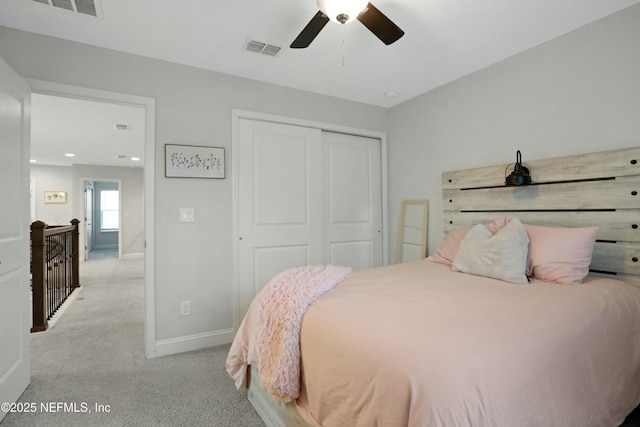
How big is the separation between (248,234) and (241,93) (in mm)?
1328

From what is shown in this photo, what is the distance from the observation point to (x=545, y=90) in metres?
2.43

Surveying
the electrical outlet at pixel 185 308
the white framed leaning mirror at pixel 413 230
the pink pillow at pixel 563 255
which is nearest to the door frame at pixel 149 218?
the electrical outlet at pixel 185 308

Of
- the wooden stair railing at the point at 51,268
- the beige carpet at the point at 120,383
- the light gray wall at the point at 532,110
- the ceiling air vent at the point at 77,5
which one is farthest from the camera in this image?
the wooden stair railing at the point at 51,268

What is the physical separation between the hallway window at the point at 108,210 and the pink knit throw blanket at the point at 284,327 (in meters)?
10.6

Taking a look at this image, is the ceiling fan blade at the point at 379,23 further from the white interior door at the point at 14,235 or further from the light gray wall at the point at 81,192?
the light gray wall at the point at 81,192

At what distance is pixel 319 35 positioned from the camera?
229cm

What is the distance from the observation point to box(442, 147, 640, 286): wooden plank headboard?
1990 mm

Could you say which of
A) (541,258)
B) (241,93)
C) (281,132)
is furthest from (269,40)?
(541,258)

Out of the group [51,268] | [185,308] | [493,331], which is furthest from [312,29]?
[51,268]

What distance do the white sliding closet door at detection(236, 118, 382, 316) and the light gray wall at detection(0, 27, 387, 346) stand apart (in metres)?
0.18

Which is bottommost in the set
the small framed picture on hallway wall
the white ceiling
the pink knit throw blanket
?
the pink knit throw blanket

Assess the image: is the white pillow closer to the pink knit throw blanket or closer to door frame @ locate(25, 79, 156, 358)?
the pink knit throw blanket

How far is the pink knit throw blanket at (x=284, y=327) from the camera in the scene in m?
1.40

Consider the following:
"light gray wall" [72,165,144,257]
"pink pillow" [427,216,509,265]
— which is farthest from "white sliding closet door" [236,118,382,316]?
"light gray wall" [72,165,144,257]
